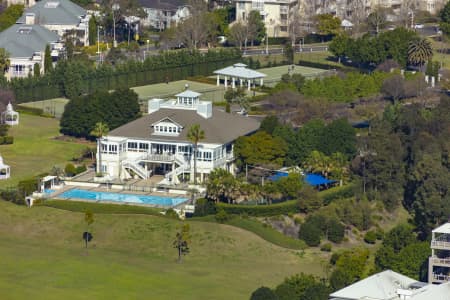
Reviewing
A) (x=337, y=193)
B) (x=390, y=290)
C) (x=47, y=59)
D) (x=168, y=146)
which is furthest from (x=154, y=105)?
(x=390, y=290)

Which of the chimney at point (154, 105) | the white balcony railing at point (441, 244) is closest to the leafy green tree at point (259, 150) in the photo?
the chimney at point (154, 105)

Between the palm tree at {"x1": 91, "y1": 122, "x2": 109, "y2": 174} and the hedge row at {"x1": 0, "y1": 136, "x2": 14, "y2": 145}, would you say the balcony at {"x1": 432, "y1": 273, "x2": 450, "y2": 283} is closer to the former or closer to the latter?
the palm tree at {"x1": 91, "y1": 122, "x2": 109, "y2": 174}

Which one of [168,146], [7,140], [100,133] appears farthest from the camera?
[7,140]

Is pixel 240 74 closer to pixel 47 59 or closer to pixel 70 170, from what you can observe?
pixel 47 59

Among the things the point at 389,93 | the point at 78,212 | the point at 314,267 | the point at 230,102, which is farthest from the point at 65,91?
the point at 314,267

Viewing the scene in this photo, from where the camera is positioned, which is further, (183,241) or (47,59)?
(47,59)

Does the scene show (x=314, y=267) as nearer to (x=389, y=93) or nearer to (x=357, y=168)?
(x=357, y=168)
